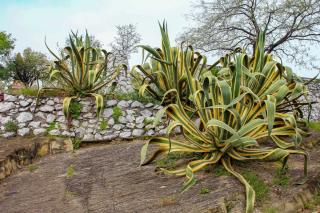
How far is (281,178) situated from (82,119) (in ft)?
Result: 11.6

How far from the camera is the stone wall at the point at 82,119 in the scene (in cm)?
605

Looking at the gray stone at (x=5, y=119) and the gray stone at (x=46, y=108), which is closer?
the gray stone at (x=5, y=119)

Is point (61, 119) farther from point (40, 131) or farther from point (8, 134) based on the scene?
point (8, 134)

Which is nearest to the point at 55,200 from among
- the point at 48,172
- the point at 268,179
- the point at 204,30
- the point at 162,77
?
the point at 48,172

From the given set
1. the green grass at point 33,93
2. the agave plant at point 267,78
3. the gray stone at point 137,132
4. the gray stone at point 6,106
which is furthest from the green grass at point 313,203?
the gray stone at point 6,106

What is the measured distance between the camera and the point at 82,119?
6.25 m

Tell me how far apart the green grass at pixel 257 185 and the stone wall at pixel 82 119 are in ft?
8.33

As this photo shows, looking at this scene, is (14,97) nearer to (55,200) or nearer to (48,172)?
(48,172)

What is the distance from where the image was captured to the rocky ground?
3248 millimetres

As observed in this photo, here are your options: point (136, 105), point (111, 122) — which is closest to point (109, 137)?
point (111, 122)

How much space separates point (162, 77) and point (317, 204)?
3300 mm

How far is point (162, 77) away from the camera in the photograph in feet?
19.9

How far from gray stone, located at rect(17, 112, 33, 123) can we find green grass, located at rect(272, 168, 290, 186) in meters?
4.00

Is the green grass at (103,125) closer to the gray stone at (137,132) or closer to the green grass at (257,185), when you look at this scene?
the gray stone at (137,132)
